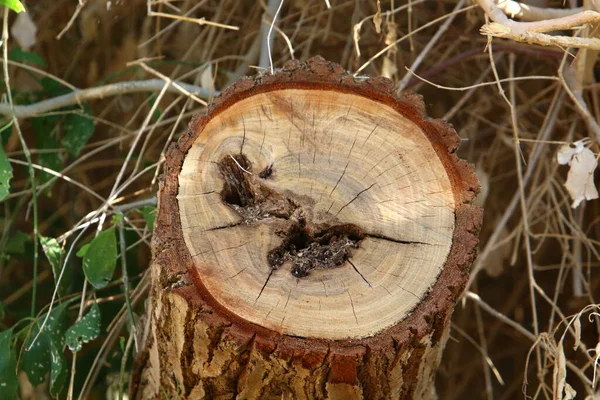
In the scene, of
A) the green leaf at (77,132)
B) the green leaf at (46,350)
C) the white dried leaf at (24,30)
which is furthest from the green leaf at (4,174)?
the white dried leaf at (24,30)

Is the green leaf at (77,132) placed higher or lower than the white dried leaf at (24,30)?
lower

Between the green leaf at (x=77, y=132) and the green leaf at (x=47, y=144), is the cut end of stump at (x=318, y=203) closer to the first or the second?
the green leaf at (x=77, y=132)

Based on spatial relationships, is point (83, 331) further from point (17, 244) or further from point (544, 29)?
point (544, 29)

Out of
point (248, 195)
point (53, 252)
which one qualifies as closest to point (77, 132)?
point (53, 252)

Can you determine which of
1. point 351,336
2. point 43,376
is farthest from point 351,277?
point 43,376

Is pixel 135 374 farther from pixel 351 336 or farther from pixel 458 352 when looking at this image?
pixel 458 352

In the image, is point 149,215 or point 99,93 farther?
point 99,93
